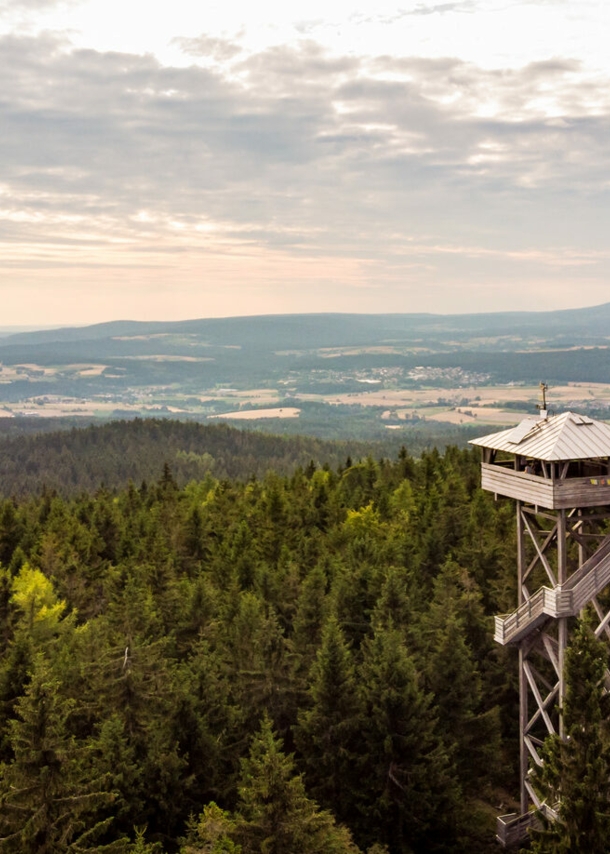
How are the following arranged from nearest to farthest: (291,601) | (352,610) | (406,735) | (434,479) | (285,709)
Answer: (406,735) < (285,709) < (352,610) < (291,601) < (434,479)

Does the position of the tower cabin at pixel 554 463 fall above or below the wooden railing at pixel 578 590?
above

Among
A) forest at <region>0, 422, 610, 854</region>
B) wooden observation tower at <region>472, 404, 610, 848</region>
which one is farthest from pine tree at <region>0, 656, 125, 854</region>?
wooden observation tower at <region>472, 404, 610, 848</region>

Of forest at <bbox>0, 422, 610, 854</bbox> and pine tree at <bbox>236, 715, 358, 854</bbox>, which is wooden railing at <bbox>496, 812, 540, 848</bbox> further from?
pine tree at <bbox>236, 715, 358, 854</bbox>

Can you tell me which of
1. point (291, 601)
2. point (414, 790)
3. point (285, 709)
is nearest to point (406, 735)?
point (414, 790)

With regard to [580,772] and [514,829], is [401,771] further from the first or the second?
[580,772]

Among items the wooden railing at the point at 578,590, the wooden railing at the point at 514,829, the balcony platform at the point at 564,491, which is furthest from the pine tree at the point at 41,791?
the balcony platform at the point at 564,491

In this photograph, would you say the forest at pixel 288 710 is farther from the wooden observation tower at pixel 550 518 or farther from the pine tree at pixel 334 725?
the wooden observation tower at pixel 550 518

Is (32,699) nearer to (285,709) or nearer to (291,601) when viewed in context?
(285,709)

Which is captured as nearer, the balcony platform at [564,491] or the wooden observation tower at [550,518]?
the balcony platform at [564,491]
